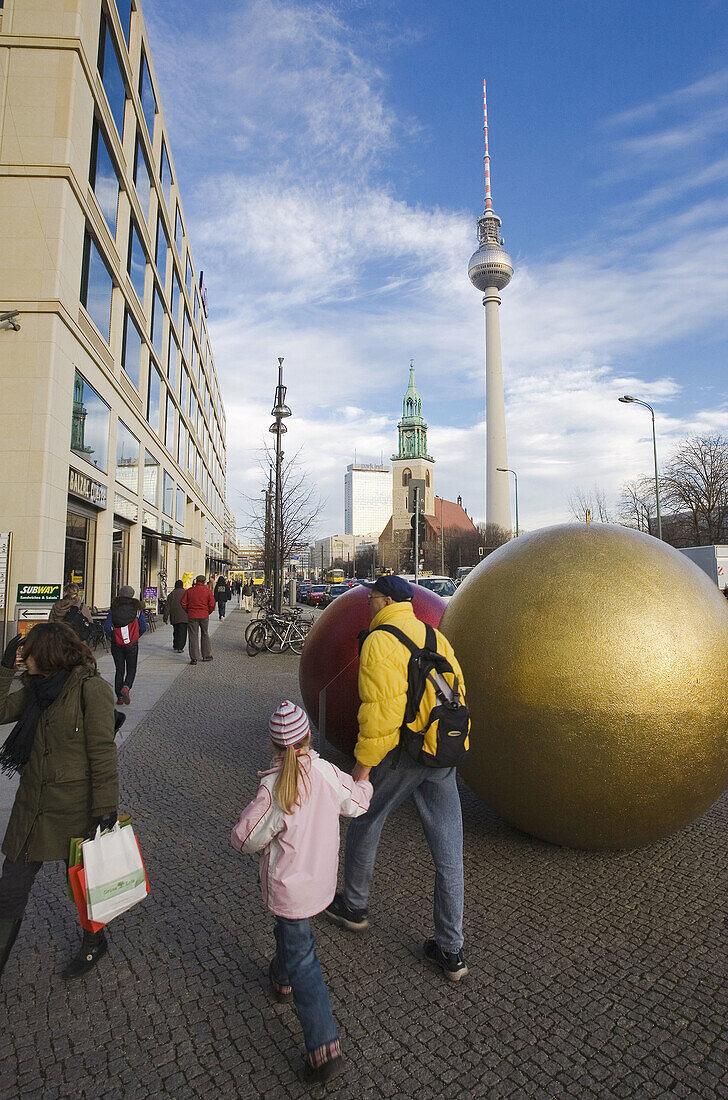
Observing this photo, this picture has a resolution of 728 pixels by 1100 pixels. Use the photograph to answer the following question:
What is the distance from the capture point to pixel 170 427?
3406 cm

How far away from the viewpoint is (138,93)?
23656 millimetres

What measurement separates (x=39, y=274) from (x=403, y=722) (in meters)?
15.3

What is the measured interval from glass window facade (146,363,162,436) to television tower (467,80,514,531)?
258ft

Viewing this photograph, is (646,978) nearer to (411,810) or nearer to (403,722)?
(403,722)

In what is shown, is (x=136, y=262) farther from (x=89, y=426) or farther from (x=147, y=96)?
(x=89, y=426)

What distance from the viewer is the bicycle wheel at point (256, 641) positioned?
1730 cm

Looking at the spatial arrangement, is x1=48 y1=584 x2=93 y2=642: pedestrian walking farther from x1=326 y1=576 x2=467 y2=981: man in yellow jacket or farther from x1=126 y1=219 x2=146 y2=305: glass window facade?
x1=126 y1=219 x2=146 y2=305: glass window facade

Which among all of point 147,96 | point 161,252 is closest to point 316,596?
point 161,252

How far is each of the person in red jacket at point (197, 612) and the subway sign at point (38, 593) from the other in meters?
3.46

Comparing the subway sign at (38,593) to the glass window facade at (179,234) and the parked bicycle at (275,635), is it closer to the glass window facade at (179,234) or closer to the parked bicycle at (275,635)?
the parked bicycle at (275,635)

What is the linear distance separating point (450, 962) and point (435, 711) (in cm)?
120

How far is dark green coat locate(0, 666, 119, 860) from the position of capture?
3100 mm

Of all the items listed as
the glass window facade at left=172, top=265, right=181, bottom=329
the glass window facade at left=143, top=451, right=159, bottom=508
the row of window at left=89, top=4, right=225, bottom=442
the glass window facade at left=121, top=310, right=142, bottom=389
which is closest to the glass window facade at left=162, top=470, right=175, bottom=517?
the glass window facade at left=143, top=451, right=159, bottom=508

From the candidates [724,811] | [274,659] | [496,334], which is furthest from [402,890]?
[496,334]
